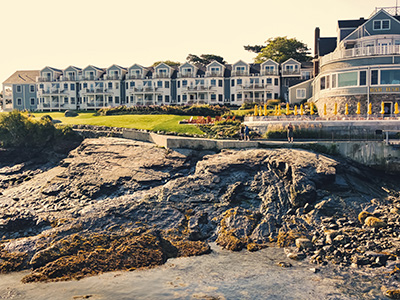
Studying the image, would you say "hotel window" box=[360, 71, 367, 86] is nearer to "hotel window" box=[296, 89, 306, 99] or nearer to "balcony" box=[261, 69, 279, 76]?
"hotel window" box=[296, 89, 306, 99]

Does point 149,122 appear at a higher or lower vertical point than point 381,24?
lower

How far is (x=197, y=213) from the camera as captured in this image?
28.8 meters

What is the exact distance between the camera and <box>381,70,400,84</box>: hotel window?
41656mm

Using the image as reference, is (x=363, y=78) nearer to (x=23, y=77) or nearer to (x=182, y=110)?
(x=182, y=110)

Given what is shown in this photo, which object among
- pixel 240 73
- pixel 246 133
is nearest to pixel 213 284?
pixel 246 133

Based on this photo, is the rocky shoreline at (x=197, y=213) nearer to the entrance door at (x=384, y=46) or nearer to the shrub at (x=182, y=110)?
the entrance door at (x=384, y=46)

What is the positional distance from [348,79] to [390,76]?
3.53 metres

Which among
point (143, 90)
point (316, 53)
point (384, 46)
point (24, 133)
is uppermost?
point (316, 53)

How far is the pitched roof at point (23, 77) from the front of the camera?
81188 millimetres

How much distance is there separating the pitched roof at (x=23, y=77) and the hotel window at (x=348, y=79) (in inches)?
2193

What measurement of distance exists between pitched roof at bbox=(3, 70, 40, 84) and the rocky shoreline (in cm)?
4755

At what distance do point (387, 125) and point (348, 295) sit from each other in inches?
749

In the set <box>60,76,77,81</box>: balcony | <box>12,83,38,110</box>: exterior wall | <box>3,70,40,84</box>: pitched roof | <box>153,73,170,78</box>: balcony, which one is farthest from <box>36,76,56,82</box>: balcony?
<box>153,73,170,78</box>: balcony

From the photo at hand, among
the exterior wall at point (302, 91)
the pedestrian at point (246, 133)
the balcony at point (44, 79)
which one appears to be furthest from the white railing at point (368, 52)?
the balcony at point (44, 79)
